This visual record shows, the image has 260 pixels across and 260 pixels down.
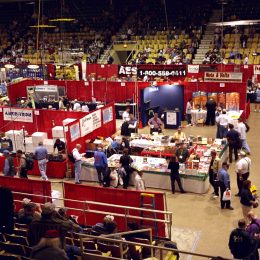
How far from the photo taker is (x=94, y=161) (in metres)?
14.0

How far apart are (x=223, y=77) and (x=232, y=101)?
1191 millimetres

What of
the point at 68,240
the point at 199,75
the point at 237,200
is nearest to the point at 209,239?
the point at 237,200

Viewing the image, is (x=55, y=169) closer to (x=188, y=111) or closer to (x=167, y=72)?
(x=167, y=72)

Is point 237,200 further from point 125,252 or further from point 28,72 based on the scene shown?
point 28,72

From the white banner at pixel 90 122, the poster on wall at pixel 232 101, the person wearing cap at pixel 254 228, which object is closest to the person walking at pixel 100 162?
the white banner at pixel 90 122

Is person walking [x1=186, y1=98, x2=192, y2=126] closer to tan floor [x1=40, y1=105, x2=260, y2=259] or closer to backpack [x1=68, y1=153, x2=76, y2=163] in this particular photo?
tan floor [x1=40, y1=105, x2=260, y2=259]

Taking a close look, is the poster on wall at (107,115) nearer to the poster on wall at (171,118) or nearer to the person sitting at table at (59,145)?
the poster on wall at (171,118)

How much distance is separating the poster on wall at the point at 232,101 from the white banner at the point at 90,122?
6563 mm

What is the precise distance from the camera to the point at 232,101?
20688 millimetres

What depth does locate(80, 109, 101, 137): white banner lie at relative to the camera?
53.1 feet

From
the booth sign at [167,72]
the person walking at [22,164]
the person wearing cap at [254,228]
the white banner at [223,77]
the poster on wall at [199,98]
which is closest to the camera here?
the person wearing cap at [254,228]

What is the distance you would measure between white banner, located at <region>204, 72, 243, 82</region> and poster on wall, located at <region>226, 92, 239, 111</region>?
665mm

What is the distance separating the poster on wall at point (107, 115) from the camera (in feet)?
59.8

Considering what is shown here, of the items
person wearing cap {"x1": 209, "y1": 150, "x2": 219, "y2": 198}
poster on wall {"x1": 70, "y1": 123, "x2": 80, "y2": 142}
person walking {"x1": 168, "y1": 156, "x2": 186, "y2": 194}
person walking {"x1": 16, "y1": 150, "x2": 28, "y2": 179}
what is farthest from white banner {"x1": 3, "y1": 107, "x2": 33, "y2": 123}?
person wearing cap {"x1": 209, "y1": 150, "x2": 219, "y2": 198}
